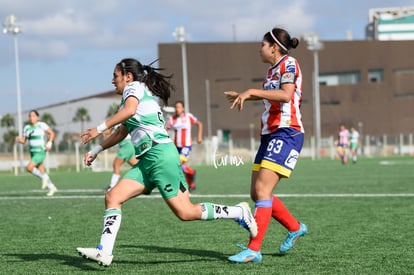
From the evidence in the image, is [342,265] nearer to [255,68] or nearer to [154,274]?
[154,274]

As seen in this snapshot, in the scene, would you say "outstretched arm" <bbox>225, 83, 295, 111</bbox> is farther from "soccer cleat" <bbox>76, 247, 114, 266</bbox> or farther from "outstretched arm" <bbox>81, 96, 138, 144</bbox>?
"soccer cleat" <bbox>76, 247, 114, 266</bbox>

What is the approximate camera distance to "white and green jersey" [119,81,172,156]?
6387 millimetres

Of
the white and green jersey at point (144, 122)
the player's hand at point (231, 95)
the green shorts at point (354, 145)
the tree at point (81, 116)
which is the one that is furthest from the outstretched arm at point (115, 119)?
the tree at point (81, 116)

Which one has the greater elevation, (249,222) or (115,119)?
(115,119)

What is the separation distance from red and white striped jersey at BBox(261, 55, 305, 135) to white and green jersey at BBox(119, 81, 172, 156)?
985 mm

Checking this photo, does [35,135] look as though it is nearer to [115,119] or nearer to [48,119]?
[115,119]

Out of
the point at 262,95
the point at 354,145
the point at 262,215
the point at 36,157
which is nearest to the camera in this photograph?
the point at 262,95

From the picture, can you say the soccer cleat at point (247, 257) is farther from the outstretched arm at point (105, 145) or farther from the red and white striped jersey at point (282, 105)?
the outstretched arm at point (105, 145)

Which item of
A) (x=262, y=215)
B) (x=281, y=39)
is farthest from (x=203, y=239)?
(x=281, y=39)

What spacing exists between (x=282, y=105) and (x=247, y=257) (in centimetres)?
143

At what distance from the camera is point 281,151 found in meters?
6.64

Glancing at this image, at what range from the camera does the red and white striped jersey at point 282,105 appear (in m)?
6.52

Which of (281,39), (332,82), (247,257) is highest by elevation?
(332,82)

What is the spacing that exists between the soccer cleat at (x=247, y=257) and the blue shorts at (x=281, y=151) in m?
0.77
